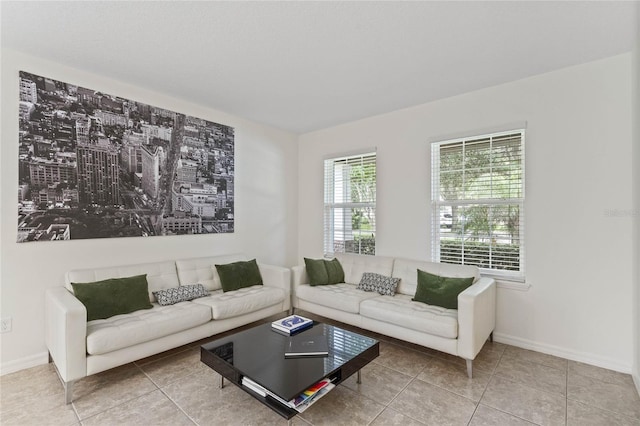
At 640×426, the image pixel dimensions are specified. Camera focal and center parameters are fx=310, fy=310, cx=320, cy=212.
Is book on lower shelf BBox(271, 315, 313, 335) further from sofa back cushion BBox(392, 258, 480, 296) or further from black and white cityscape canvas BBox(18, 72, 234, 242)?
black and white cityscape canvas BBox(18, 72, 234, 242)

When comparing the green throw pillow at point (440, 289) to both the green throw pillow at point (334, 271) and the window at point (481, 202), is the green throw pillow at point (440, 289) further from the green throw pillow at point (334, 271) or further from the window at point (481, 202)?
the green throw pillow at point (334, 271)

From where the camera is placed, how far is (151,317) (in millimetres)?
2574

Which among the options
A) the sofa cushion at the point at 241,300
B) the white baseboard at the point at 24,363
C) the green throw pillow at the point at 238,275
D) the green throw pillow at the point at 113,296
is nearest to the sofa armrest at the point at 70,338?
the green throw pillow at the point at 113,296

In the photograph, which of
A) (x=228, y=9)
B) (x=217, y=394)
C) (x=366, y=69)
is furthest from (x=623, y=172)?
(x=217, y=394)

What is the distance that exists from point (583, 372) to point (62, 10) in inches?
189

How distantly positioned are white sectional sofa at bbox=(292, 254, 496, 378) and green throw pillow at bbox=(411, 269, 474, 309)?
62mm

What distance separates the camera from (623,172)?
262cm

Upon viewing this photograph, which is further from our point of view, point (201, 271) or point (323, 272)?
point (323, 272)

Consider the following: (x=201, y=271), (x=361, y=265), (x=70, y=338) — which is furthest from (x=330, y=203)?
(x=70, y=338)

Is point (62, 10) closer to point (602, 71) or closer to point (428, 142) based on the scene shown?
point (428, 142)

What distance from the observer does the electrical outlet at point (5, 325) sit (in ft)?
8.29

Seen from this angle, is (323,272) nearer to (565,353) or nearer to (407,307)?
(407,307)

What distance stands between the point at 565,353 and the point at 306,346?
2.47 m

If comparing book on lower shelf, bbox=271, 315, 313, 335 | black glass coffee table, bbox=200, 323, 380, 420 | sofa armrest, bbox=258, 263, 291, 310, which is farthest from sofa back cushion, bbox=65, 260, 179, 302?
book on lower shelf, bbox=271, 315, 313, 335
